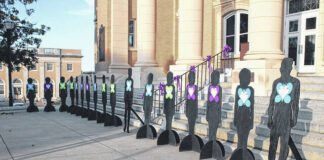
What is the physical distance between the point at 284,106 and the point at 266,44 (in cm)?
424

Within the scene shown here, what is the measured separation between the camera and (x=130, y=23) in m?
17.3

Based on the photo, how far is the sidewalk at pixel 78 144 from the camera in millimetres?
5558

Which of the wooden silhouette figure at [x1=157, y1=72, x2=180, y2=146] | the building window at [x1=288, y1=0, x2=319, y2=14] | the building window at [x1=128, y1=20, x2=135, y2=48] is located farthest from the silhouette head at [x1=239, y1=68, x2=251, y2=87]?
the building window at [x1=128, y1=20, x2=135, y2=48]

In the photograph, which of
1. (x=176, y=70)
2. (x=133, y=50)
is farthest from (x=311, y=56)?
(x=133, y=50)

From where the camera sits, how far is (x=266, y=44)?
7680 millimetres

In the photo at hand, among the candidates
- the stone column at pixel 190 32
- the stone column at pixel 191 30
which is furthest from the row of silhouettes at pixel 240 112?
the stone column at pixel 191 30

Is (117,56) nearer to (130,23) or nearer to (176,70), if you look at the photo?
(130,23)

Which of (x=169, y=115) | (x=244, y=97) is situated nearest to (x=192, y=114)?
(x=169, y=115)

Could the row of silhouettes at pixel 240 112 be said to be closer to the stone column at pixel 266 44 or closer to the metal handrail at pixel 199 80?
the metal handrail at pixel 199 80

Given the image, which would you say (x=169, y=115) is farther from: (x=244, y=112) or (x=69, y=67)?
(x=69, y=67)

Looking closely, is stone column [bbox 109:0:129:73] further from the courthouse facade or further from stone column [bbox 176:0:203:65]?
stone column [bbox 176:0:203:65]

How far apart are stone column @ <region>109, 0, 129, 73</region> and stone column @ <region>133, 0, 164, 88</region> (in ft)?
9.19

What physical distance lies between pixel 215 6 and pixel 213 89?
9627 millimetres

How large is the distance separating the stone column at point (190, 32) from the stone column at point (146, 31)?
281 centimetres
